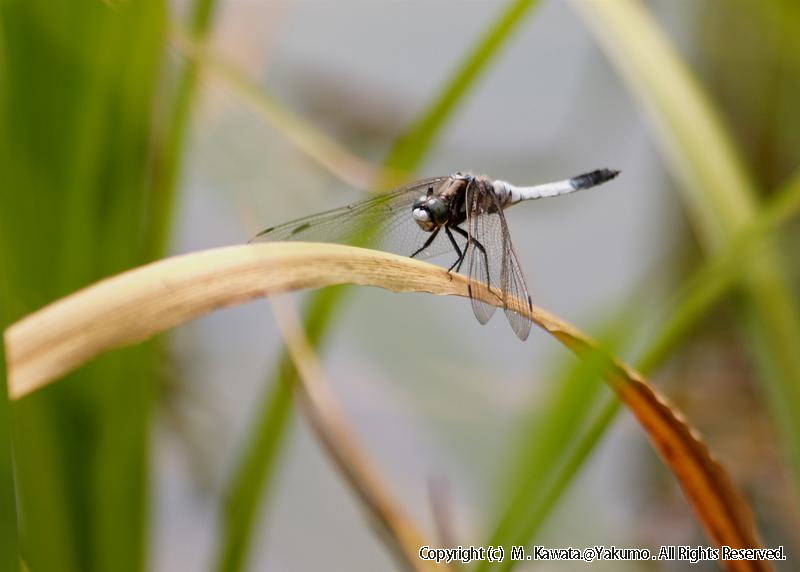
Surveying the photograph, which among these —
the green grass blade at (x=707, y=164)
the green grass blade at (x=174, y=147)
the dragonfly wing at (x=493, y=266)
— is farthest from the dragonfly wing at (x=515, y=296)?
the green grass blade at (x=174, y=147)

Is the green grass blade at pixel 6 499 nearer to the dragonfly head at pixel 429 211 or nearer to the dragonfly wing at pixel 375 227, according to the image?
the dragonfly wing at pixel 375 227

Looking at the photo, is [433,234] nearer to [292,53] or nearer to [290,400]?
[290,400]

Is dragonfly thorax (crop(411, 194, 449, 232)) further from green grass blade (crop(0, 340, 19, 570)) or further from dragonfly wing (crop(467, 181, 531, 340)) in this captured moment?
green grass blade (crop(0, 340, 19, 570))

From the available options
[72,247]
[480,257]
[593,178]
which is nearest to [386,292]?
[593,178]

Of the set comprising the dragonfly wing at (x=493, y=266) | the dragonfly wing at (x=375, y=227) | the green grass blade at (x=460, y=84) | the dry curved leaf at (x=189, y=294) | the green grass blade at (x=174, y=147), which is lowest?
the dry curved leaf at (x=189, y=294)

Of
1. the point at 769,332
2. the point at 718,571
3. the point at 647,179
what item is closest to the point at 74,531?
the point at 769,332

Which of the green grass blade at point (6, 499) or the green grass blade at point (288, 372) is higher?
the green grass blade at point (288, 372)

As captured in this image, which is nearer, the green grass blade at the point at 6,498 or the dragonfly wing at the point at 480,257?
the green grass blade at the point at 6,498
